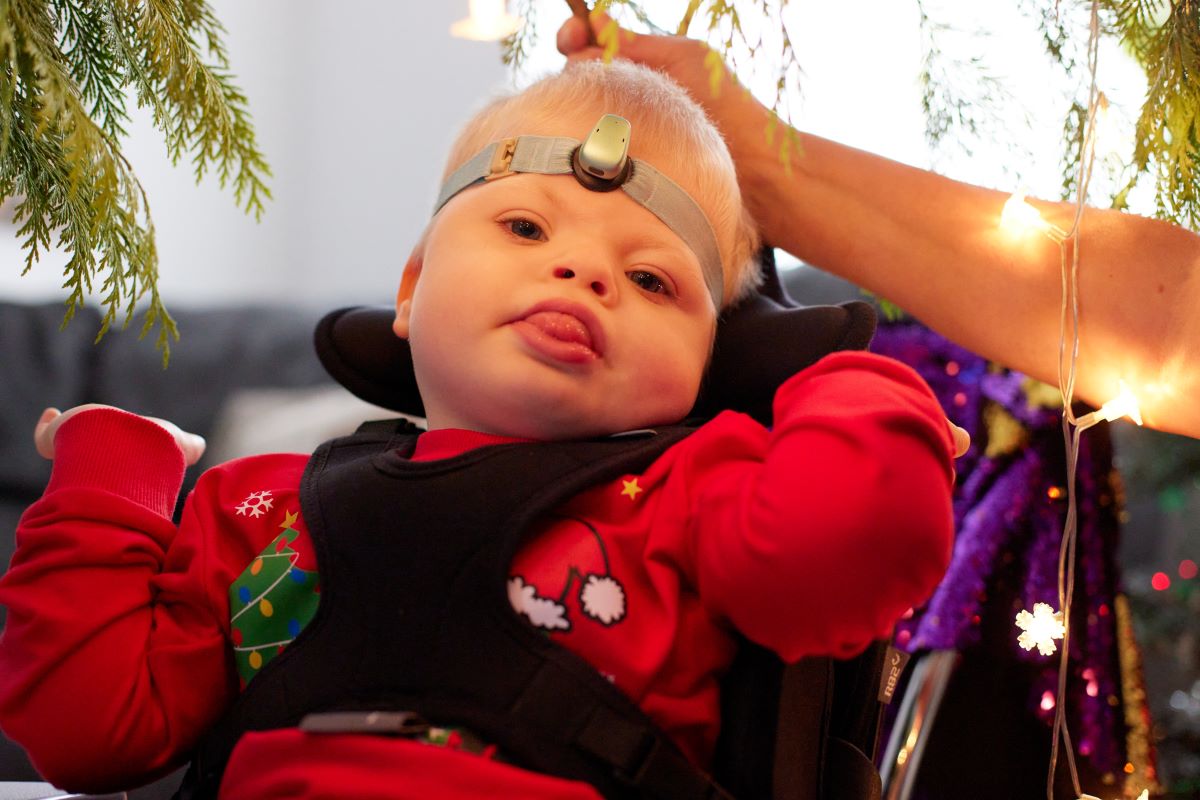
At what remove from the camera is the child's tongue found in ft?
2.62

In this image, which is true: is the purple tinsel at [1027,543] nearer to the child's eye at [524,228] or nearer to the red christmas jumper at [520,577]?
the red christmas jumper at [520,577]

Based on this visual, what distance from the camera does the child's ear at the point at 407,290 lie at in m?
1.00

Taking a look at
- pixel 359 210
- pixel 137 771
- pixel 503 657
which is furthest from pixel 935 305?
pixel 359 210

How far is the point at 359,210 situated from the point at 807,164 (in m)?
2.30

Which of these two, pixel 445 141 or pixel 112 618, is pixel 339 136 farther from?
pixel 112 618

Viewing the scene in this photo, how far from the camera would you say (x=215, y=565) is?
2.76ft

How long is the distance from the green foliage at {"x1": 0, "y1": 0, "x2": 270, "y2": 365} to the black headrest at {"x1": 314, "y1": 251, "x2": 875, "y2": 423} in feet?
0.89

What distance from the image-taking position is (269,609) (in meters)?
0.81

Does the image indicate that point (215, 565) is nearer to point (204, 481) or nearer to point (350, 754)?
point (204, 481)

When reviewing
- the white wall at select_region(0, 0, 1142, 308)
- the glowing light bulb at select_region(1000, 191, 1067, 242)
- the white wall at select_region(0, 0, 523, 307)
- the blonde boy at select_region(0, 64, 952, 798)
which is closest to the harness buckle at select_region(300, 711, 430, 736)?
the blonde boy at select_region(0, 64, 952, 798)

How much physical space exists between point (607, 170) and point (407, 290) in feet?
0.89

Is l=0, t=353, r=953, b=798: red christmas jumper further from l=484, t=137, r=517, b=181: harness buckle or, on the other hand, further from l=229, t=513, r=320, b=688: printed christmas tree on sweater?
l=484, t=137, r=517, b=181: harness buckle

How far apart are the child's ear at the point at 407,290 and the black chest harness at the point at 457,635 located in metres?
0.21

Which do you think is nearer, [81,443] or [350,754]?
[350,754]
